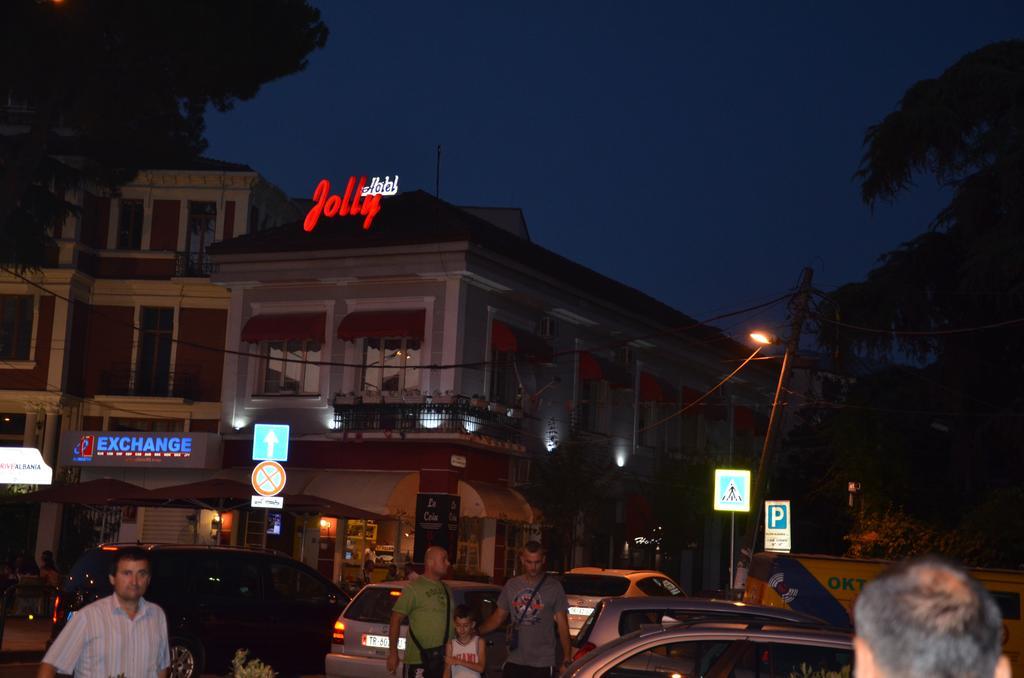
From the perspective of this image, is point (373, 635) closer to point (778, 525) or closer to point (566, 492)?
point (778, 525)

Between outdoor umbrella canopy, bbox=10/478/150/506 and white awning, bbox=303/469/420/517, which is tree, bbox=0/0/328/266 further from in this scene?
white awning, bbox=303/469/420/517

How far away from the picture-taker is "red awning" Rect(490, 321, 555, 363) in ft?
123

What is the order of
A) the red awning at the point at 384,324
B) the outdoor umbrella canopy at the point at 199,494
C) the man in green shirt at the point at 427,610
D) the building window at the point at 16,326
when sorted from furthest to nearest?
the building window at the point at 16,326 < the red awning at the point at 384,324 < the outdoor umbrella canopy at the point at 199,494 < the man in green shirt at the point at 427,610

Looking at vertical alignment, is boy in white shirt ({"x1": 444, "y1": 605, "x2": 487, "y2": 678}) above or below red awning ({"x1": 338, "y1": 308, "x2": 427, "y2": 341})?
below

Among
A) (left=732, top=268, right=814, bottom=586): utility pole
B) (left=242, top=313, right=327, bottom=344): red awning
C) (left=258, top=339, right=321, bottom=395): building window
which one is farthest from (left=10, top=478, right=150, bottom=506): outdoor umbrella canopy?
(left=732, top=268, right=814, bottom=586): utility pole

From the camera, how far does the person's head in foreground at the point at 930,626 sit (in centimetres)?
299

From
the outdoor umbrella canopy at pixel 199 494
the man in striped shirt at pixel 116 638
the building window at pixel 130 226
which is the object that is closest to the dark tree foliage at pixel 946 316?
the outdoor umbrella canopy at pixel 199 494

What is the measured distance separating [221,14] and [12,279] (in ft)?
40.7

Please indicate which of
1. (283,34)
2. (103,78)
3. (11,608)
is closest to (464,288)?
(283,34)

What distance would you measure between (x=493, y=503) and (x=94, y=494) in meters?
9.84

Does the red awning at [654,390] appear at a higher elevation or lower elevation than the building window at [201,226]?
lower

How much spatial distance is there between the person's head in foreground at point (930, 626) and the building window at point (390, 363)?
33937 mm

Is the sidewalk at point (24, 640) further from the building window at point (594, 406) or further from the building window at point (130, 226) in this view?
the building window at point (594, 406)

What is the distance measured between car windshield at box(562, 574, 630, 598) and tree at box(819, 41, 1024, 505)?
11421mm
